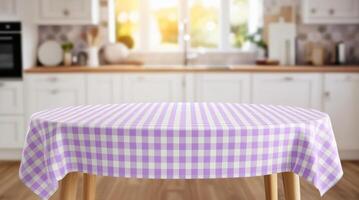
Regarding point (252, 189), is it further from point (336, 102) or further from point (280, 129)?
point (280, 129)

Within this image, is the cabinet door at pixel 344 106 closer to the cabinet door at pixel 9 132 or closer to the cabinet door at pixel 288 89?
the cabinet door at pixel 288 89

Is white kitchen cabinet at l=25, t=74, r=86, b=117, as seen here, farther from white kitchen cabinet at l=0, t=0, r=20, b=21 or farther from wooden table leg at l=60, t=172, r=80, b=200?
wooden table leg at l=60, t=172, r=80, b=200

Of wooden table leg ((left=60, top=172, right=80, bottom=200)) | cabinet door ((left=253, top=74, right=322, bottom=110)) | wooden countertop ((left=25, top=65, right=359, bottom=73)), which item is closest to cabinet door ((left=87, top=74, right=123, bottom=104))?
wooden countertop ((left=25, top=65, right=359, bottom=73))

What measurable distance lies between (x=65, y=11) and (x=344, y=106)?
9.16 ft

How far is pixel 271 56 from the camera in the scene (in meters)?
4.71

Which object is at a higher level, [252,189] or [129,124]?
[129,124]

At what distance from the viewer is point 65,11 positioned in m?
4.41

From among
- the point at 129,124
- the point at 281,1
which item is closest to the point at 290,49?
the point at 281,1

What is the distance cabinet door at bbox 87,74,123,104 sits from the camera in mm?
4258

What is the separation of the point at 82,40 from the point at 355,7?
9.04 ft

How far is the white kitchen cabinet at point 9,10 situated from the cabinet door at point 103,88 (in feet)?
2.87

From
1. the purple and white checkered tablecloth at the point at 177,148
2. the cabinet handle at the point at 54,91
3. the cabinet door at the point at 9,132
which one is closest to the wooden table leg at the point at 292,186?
the purple and white checkered tablecloth at the point at 177,148

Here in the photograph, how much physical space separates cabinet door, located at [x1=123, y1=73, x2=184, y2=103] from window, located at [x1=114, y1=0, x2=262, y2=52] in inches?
31.8

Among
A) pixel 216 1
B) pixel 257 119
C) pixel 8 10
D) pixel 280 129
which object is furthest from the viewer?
pixel 216 1
